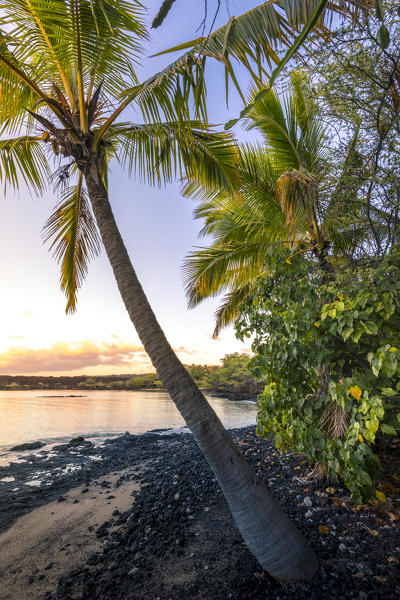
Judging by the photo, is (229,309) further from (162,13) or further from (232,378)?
(232,378)

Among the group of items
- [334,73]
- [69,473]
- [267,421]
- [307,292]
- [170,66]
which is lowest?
[69,473]

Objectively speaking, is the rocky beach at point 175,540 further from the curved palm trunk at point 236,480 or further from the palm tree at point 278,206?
the palm tree at point 278,206

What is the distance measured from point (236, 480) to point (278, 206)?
5.84 metres

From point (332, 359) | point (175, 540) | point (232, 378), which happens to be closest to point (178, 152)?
point (332, 359)

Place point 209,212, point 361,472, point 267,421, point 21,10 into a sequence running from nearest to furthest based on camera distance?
point 361,472 → point 21,10 → point 267,421 → point 209,212

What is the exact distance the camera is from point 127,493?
16.0ft

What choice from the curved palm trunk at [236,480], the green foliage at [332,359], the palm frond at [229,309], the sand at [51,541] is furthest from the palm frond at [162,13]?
the palm frond at [229,309]

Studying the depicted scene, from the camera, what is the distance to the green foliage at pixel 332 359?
8.63ft

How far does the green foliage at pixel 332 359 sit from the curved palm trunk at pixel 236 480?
908 millimetres

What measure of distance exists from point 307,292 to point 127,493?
417 cm

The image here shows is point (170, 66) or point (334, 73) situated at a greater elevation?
point (334, 73)

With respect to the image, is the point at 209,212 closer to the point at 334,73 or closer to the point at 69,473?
the point at 334,73

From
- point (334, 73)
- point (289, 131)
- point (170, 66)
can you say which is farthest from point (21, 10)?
point (289, 131)

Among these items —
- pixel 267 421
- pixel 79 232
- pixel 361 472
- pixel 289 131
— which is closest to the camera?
pixel 361 472
